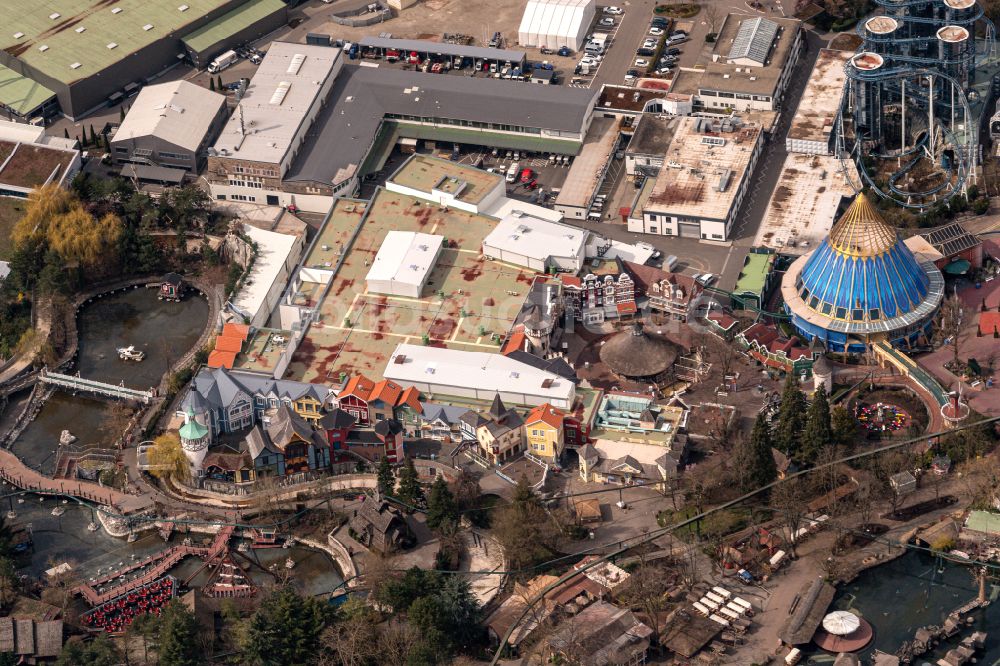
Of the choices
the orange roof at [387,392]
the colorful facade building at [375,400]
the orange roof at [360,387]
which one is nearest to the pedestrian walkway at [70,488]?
the colorful facade building at [375,400]

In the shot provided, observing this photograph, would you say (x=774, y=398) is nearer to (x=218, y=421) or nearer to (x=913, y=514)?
(x=913, y=514)

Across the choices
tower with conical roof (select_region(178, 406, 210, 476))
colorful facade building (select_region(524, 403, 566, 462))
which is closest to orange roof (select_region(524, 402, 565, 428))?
colorful facade building (select_region(524, 403, 566, 462))

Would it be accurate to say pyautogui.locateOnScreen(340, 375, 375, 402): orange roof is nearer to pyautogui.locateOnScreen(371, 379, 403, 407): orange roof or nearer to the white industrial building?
pyautogui.locateOnScreen(371, 379, 403, 407): orange roof

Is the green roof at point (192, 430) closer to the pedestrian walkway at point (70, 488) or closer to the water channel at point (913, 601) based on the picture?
the pedestrian walkway at point (70, 488)

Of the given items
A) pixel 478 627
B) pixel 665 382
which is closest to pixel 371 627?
pixel 478 627

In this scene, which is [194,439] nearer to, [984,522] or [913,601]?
[913,601]

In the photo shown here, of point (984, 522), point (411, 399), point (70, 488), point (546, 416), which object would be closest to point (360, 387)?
point (411, 399)
